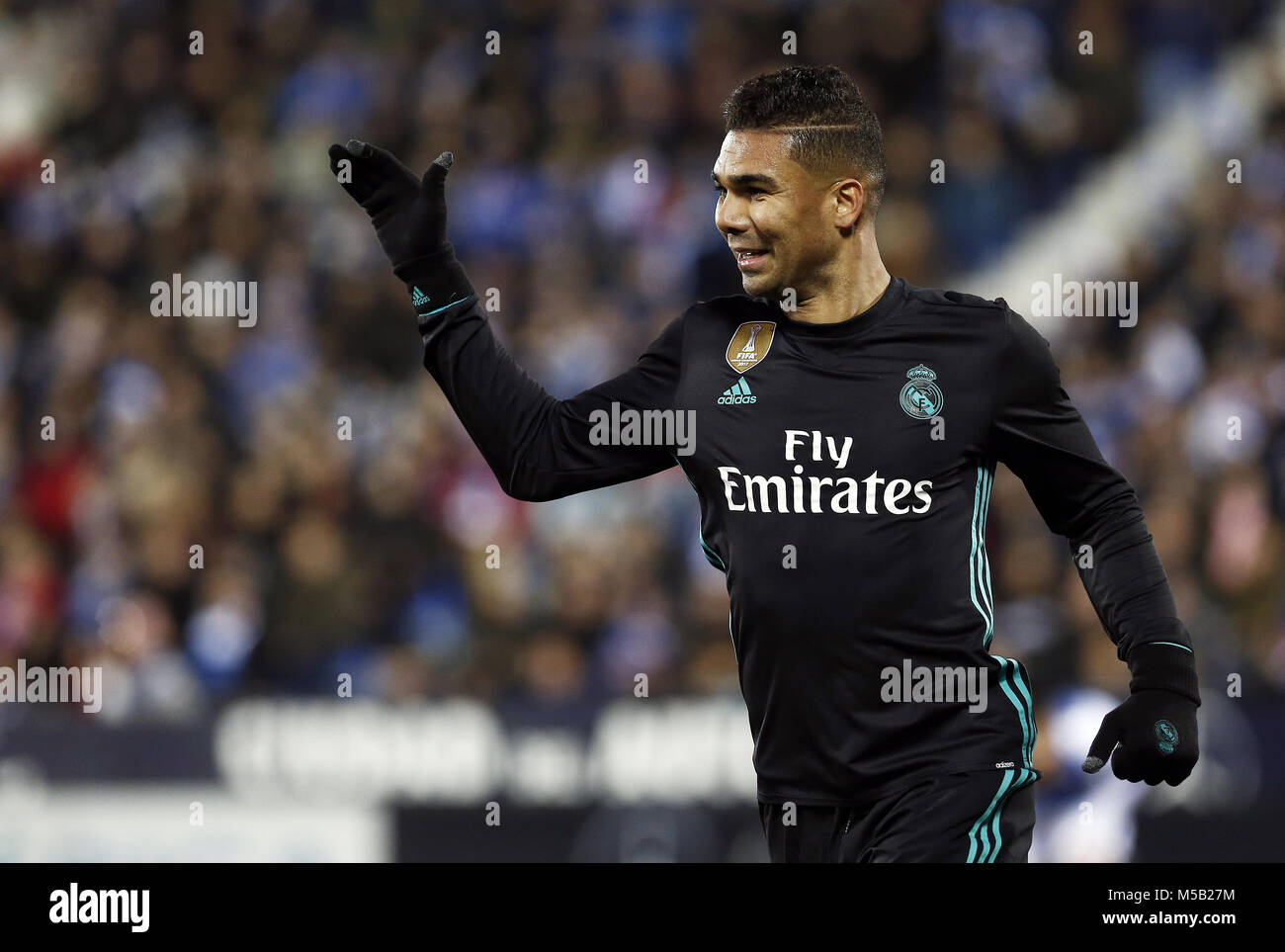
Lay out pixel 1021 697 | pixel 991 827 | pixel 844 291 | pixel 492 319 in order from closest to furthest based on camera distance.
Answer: pixel 991 827 → pixel 1021 697 → pixel 844 291 → pixel 492 319

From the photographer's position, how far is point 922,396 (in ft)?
12.0

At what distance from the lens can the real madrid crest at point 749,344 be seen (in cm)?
379

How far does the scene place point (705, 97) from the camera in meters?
10.1

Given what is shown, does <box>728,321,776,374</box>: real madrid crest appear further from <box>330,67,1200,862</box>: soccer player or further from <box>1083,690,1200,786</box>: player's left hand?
<box>1083,690,1200,786</box>: player's left hand

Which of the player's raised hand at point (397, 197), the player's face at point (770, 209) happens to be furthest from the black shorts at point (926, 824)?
the player's raised hand at point (397, 197)

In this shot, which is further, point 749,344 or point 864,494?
point 749,344

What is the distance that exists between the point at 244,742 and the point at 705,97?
4.77 meters

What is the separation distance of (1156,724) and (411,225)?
1.90 metres

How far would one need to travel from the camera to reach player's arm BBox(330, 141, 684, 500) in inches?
151

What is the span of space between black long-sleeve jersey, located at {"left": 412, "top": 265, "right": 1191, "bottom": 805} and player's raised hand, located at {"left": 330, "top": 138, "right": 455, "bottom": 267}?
0.37 ft

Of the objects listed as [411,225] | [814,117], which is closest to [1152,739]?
[814,117]

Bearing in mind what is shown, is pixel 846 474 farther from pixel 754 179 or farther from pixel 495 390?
pixel 495 390

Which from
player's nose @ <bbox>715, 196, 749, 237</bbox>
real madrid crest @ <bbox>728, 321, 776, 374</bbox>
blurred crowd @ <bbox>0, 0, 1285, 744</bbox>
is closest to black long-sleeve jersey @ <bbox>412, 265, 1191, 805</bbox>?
real madrid crest @ <bbox>728, 321, 776, 374</bbox>
